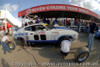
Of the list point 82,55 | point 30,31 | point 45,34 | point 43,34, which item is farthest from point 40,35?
point 82,55

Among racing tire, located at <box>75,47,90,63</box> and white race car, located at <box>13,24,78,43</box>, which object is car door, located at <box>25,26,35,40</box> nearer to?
white race car, located at <box>13,24,78,43</box>

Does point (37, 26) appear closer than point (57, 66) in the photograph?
No

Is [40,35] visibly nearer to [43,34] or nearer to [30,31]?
[43,34]

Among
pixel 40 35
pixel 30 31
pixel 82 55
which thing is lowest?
pixel 82 55

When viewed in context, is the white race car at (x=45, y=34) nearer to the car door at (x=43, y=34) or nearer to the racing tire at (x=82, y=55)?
the car door at (x=43, y=34)

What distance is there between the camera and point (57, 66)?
268 centimetres

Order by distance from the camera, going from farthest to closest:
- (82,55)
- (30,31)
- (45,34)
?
(30,31) → (45,34) → (82,55)

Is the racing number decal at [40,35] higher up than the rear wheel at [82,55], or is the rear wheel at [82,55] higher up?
the racing number decal at [40,35]

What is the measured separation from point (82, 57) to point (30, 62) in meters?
2.22

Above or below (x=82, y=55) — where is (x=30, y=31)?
above

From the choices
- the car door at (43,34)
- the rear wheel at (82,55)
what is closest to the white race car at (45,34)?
the car door at (43,34)

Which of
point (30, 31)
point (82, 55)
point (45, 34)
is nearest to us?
point (82, 55)

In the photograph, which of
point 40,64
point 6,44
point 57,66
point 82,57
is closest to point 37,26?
point 6,44

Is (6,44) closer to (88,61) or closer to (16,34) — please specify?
(16,34)
